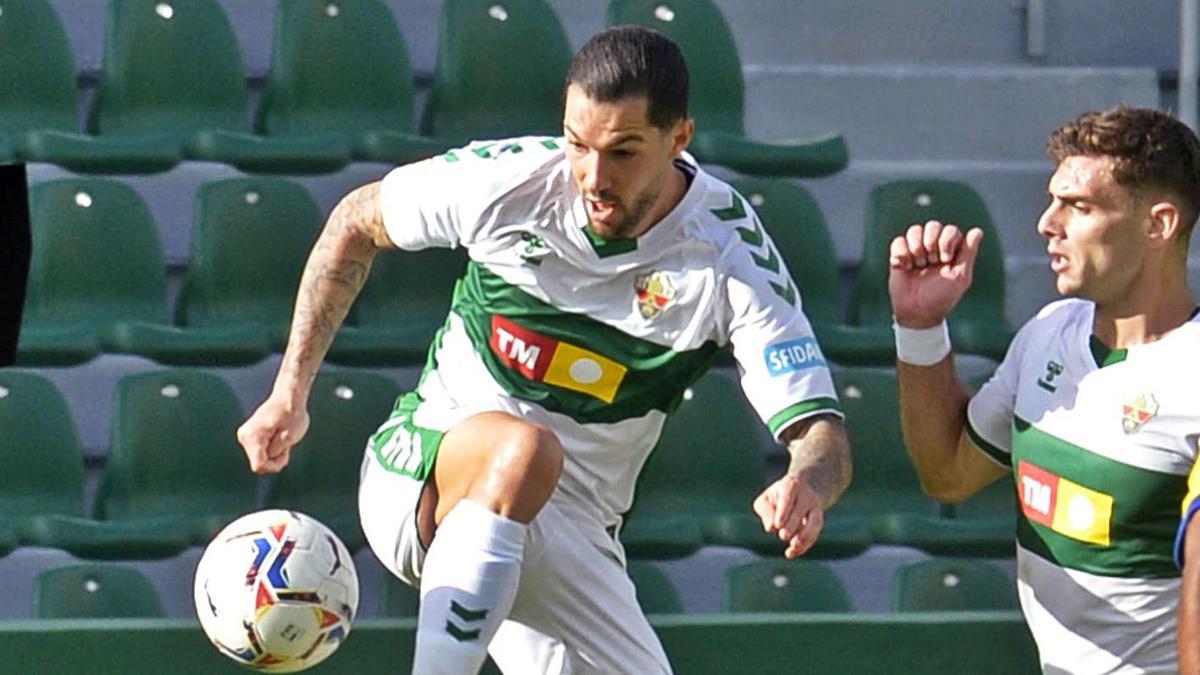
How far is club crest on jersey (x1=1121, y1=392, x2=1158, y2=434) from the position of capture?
450 centimetres

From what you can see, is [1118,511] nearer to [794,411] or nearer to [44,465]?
[794,411]

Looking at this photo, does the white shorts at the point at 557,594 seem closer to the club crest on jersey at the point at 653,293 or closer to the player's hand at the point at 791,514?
the club crest on jersey at the point at 653,293

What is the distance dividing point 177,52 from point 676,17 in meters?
1.67

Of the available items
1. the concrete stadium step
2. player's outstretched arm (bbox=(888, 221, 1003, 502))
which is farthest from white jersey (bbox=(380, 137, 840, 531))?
the concrete stadium step

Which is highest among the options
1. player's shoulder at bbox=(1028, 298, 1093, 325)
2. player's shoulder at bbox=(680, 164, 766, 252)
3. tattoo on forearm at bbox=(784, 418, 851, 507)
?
player's shoulder at bbox=(680, 164, 766, 252)

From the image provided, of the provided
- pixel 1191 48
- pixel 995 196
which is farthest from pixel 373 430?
pixel 1191 48

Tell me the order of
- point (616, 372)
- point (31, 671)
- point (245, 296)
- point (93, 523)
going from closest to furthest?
point (616, 372), point (31, 671), point (93, 523), point (245, 296)

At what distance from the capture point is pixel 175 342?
23.1ft

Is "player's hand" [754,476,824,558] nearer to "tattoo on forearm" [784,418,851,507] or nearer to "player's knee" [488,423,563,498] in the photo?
"tattoo on forearm" [784,418,851,507]

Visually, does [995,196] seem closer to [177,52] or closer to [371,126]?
[371,126]

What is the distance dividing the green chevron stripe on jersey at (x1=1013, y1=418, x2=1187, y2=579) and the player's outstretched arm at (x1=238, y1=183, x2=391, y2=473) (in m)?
1.50

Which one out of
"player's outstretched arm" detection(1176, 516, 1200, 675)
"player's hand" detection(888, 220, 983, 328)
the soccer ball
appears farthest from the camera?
the soccer ball

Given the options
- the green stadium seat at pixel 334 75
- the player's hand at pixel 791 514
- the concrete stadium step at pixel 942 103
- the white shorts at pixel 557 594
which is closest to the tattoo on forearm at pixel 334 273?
the white shorts at pixel 557 594

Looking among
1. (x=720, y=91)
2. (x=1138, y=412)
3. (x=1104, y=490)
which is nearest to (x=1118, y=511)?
(x=1104, y=490)
